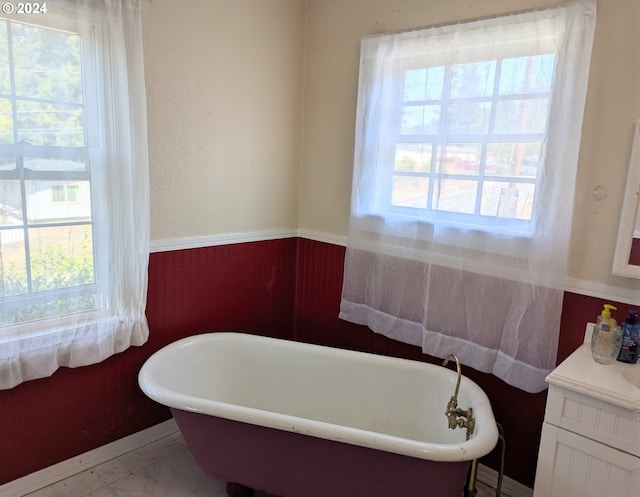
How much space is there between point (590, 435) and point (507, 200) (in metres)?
0.93

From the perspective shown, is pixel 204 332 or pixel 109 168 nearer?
pixel 109 168

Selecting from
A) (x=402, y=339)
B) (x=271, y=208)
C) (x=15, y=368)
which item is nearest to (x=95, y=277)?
(x=15, y=368)

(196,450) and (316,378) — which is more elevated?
(316,378)

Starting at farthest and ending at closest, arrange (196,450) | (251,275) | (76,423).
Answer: (251,275), (76,423), (196,450)

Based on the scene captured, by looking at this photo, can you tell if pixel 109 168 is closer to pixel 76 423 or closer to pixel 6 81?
pixel 6 81

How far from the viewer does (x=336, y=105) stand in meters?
2.55

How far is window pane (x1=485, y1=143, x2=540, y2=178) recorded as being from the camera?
Answer: 5.82 ft

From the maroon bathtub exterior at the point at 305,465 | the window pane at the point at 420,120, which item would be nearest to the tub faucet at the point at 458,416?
the maroon bathtub exterior at the point at 305,465

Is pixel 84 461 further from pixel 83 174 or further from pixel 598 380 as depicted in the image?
pixel 598 380

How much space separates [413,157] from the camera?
7.04 ft

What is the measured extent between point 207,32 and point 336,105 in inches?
31.3

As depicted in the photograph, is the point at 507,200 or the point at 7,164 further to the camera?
the point at 507,200
